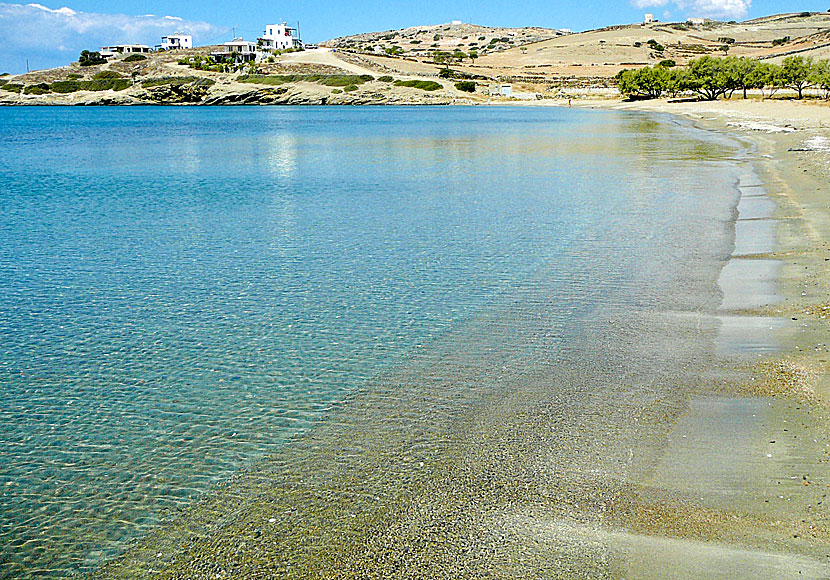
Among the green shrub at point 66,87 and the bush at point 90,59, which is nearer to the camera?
the green shrub at point 66,87

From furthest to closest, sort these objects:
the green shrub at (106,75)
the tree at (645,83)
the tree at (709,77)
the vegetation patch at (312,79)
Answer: the green shrub at (106,75), the vegetation patch at (312,79), the tree at (645,83), the tree at (709,77)

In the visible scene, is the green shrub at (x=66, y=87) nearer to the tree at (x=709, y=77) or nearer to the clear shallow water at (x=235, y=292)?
the tree at (x=709, y=77)

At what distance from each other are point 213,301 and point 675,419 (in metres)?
6.67

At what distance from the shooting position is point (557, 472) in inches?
222

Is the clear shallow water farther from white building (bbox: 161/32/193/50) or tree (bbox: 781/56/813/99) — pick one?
white building (bbox: 161/32/193/50)

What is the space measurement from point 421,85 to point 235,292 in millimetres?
121611

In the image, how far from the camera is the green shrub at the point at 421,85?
416ft

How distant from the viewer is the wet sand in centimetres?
464

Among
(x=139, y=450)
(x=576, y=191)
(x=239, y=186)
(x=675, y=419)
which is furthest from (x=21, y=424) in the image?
(x=239, y=186)

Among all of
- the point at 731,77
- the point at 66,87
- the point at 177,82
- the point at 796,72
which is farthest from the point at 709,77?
the point at 66,87

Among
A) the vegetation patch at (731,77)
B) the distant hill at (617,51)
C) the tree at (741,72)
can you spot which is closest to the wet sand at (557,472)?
the vegetation patch at (731,77)

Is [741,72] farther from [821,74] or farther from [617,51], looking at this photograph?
[617,51]

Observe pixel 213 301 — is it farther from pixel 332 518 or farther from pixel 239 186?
pixel 239 186

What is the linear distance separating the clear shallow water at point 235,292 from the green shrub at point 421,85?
104 metres
